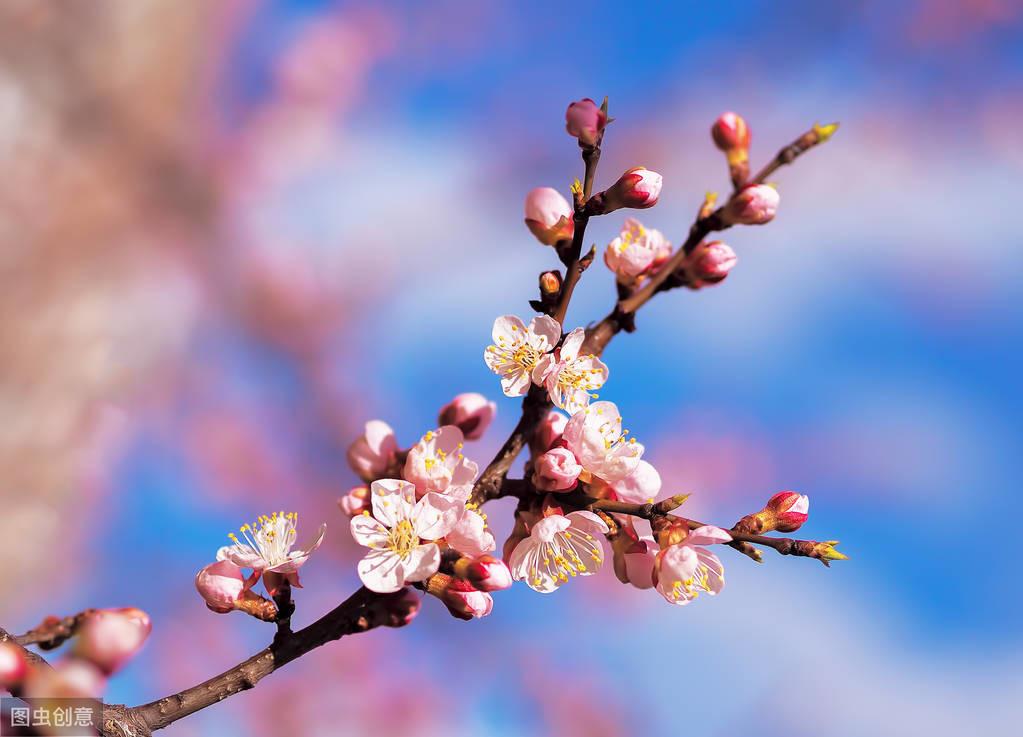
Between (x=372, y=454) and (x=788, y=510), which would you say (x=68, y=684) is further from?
(x=788, y=510)

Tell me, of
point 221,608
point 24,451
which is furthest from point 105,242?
point 221,608

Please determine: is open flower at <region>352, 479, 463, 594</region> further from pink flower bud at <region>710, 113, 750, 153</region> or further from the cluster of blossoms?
pink flower bud at <region>710, 113, 750, 153</region>

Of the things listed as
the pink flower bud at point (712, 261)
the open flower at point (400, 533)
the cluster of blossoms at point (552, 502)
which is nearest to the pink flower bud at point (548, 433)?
the cluster of blossoms at point (552, 502)

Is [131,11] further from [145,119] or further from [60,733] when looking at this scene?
[60,733]

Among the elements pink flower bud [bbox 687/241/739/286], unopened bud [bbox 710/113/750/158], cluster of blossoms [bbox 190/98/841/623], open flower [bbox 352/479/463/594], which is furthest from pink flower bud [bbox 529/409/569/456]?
unopened bud [bbox 710/113/750/158]

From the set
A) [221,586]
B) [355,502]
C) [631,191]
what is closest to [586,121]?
[631,191]

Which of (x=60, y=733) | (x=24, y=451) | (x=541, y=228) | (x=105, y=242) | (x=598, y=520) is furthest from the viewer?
(x=105, y=242)

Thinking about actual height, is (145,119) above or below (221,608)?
above
